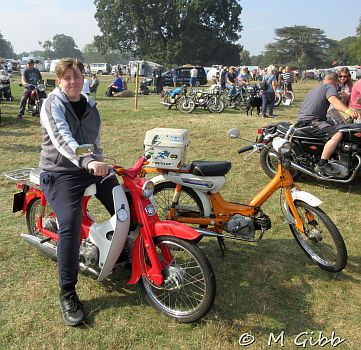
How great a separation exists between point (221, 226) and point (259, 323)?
1.18 meters

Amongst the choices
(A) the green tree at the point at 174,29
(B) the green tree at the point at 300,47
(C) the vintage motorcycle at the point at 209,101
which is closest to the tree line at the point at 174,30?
(A) the green tree at the point at 174,29

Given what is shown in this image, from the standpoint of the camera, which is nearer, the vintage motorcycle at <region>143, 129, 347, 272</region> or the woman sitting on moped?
the woman sitting on moped

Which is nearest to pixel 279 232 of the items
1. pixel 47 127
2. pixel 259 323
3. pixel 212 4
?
pixel 259 323

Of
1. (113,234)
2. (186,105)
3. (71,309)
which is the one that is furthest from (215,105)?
(71,309)

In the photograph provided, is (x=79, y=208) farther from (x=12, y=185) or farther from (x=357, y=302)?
(x=12, y=185)

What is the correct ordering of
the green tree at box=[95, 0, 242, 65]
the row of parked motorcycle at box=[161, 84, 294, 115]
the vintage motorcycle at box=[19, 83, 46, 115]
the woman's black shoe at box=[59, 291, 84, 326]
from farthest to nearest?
1. the green tree at box=[95, 0, 242, 65]
2. the row of parked motorcycle at box=[161, 84, 294, 115]
3. the vintage motorcycle at box=[19, 83, 46, 115]
4. the woman's black shoe at box=[59, 291, 84, 326]

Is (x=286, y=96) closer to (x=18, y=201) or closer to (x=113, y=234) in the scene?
(x=18, y=201)

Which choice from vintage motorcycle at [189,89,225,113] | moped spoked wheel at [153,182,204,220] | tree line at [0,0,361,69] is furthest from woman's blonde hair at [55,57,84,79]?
tree line at [0,0,361,69]

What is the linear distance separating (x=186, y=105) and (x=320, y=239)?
1140 cm

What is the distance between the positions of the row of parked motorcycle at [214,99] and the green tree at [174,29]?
40635 mm

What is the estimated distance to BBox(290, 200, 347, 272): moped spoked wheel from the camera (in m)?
3.54

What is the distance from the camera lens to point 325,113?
6074 mm

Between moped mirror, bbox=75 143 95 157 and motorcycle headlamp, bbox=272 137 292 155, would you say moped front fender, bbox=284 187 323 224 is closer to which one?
motorcycle headlamp, bbox=272 137 292 155

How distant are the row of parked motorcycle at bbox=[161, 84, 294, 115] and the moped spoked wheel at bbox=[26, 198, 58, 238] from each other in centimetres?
1086
